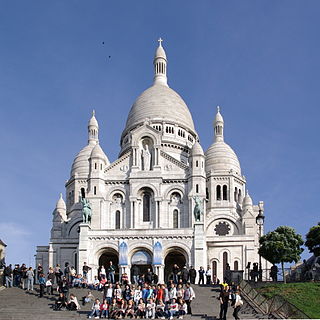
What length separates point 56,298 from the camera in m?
44.0

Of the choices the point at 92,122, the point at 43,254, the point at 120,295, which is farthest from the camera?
the point at 92,122

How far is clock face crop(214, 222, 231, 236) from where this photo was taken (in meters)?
81.2

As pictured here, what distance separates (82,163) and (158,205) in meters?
19.7

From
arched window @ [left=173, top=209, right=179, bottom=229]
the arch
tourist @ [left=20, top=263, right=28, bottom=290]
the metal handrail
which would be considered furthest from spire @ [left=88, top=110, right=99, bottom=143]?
the metal handrail

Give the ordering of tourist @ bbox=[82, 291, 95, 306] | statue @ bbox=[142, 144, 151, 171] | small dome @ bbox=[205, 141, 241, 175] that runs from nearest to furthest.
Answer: tourist @ bbox=[82, 291, 95, 306], statue @ bbox=[142, 144, 151, 171], small dome @ bbox=[205, 141, 241, 175]

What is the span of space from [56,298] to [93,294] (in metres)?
3.32

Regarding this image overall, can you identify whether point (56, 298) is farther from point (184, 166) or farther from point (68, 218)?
point (68, 218)

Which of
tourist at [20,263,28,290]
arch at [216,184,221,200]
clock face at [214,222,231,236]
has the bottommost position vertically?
tourist at [20,263,28,290]

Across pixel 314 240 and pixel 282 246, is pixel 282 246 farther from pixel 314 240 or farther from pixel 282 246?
pixel 314 240

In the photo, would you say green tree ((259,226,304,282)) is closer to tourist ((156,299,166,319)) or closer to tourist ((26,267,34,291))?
tourist ((26,267,34,291))

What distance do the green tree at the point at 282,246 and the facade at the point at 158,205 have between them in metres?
6.96

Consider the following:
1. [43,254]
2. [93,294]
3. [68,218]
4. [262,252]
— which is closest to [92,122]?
[68,218]

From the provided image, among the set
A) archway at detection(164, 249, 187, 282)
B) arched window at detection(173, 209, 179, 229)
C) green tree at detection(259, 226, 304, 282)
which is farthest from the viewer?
arched window at detection(173, 209, 179, 229)

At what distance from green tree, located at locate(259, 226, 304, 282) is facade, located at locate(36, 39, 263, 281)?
22.8 ft
